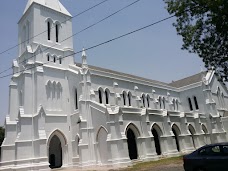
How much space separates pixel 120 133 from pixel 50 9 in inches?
808

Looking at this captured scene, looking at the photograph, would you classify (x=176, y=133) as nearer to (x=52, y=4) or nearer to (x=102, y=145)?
(x=102, y=145)

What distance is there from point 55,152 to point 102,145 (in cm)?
821

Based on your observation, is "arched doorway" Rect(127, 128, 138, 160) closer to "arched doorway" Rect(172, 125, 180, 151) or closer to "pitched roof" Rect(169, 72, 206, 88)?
"arched doorway" Rect(172, 125, 180, 151)

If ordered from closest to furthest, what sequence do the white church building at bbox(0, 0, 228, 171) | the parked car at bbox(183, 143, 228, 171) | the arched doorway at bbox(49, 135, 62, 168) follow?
the parked car at bbox(183, 143, 228, 171)
the white church building at bbox(0, 0, 228, 171)
the arched doorway at bbox(49, 135, 62, 168)

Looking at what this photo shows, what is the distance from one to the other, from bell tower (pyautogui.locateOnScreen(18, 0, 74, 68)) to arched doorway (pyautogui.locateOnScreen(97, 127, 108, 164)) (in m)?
11.3

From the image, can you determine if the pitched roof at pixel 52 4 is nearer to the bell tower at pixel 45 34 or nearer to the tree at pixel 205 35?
the bell tower at pixel 45 34

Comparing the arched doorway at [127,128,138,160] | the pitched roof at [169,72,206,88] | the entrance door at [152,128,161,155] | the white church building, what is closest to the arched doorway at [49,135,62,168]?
the white church building

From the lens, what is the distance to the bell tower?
95.1 feet

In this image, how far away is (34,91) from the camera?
2658 cm

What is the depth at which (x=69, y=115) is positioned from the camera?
2839 cm

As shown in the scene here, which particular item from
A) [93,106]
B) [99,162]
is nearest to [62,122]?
[93,106]

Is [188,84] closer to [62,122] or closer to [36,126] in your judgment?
[62,122]

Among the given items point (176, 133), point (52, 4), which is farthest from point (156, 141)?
point (52, 4)

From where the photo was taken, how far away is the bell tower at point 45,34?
2900cm
